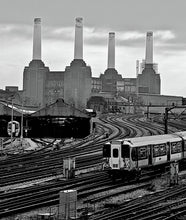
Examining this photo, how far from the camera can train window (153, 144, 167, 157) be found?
33.2 metres

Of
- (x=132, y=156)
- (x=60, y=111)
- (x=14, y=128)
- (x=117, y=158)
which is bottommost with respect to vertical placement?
(x=14, y=128)

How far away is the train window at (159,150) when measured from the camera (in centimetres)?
3317

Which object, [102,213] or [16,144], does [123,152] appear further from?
[16,144]

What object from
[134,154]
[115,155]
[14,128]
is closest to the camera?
[134,154]

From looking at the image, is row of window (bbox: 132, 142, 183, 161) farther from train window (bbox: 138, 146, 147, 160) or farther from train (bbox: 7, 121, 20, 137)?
train (bbox: 7, 121, 20, 137)

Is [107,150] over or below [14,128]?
over

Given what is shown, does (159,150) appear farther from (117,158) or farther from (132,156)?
(117,158)

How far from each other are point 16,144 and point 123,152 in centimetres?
3697

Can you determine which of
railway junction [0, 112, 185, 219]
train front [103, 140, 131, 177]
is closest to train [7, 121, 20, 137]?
railway junction [0, 112, 185, 219]

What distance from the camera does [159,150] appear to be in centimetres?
3375

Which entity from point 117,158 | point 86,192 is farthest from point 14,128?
point 86,192

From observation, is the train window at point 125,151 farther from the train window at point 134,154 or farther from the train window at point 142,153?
the train window at point 142,153

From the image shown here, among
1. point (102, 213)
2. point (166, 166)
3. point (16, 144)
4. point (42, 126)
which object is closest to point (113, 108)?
point (42, 126)

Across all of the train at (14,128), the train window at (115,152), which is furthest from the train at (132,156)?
the train at (14,128)
